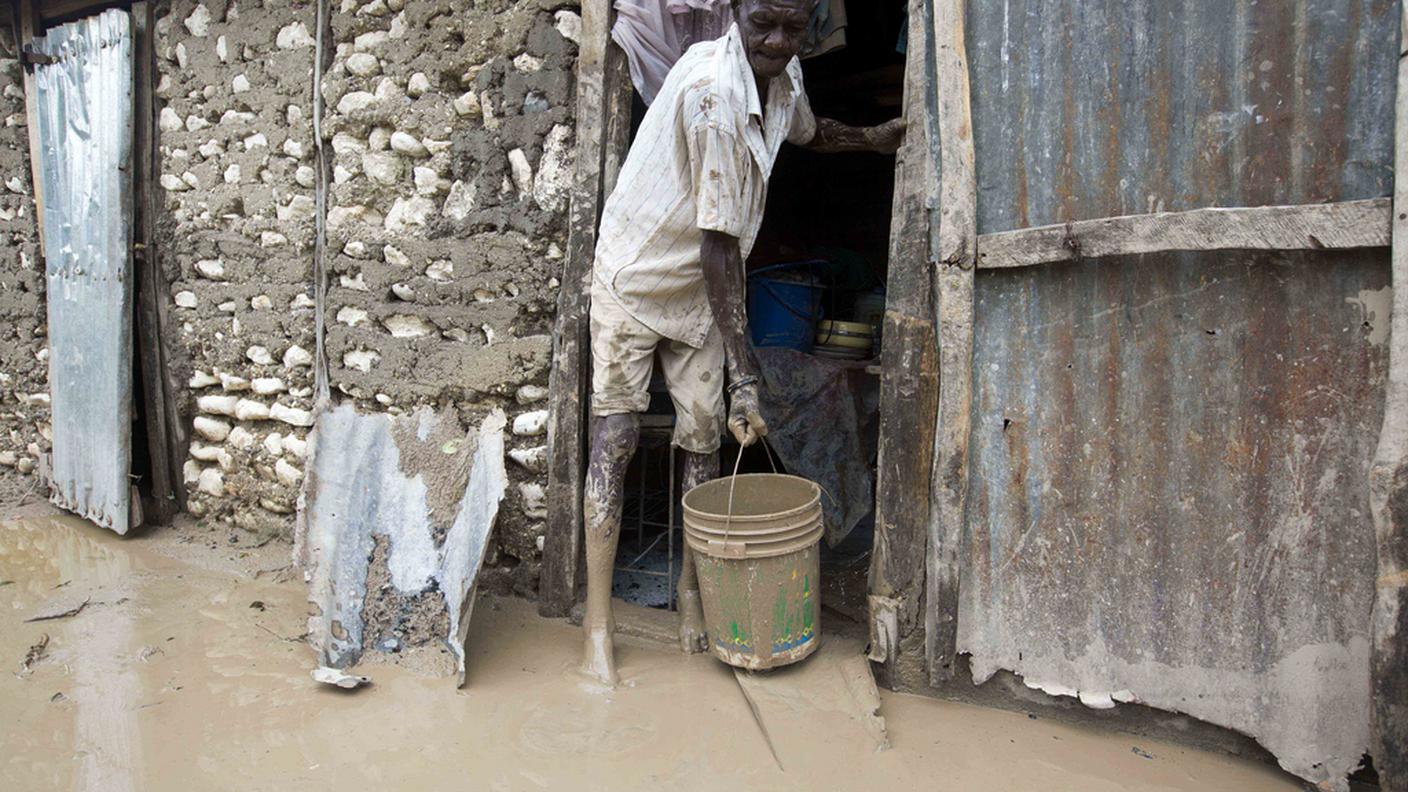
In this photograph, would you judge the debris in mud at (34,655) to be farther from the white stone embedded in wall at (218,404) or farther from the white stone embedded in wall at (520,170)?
the white stone embedded in wall at (520,170)

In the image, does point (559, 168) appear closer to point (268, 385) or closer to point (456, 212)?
point (456, 212)

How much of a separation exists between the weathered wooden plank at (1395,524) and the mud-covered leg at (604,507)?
2.02 metres

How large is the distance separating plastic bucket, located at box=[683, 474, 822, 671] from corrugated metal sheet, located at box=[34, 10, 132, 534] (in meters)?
3.10

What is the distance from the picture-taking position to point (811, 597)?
8.79 feet

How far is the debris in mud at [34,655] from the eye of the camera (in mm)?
2744

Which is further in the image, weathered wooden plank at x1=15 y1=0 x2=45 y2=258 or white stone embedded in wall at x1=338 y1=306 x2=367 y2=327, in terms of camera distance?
weathered wooden plank at x1=15 y1=0 x2=45 y2=258

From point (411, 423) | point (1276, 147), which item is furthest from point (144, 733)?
point (1276, 147)

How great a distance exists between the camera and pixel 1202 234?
2.07m

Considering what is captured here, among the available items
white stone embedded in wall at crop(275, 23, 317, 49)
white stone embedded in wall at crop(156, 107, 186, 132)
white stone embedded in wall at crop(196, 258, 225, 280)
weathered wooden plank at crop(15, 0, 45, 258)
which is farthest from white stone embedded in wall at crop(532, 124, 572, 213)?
weathered wooden plank at crop(15, 0, 45, 258)

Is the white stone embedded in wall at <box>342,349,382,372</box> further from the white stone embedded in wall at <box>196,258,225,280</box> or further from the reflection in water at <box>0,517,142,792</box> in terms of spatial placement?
the reflection in water at <box>0,517,142,792</box>

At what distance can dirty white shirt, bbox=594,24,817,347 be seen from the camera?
245cm

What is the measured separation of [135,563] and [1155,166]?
418 centimetres

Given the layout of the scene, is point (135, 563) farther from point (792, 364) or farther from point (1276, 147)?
point (1276, 147)

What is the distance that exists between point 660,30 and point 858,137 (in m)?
0.80
